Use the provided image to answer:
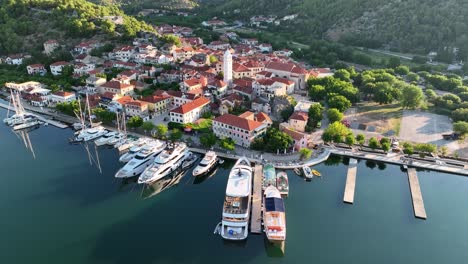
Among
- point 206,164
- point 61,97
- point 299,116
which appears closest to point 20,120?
point 61,97

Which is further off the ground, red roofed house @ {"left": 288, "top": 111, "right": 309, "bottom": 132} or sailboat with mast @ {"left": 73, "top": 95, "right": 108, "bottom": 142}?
red roofed house @ {"left": 288, "top": 111, "right": 309, "bottom": 132}

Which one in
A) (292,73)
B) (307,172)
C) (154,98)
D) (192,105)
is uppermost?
(292,73)

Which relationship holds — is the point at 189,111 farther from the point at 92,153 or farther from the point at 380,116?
the point at 380,116

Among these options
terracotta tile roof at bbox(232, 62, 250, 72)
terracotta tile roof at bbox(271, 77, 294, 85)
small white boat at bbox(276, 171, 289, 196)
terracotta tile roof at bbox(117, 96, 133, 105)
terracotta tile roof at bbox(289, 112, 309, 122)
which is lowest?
small white boat at bbox(276, 171, 289, 196)

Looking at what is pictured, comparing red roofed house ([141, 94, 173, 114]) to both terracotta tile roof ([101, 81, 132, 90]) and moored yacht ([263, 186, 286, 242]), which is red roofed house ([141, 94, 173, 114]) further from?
moored yacht ([263, 186, 286, 242])

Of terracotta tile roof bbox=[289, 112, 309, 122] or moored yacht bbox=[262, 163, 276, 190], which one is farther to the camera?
terracotta tile roof bbox=[289, 112, 309, 122]

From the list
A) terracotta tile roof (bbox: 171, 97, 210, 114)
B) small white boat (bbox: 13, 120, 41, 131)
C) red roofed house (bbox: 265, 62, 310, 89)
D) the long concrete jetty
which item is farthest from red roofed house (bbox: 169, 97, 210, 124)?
small white boat (bbox: 13, 120, 41, 131)

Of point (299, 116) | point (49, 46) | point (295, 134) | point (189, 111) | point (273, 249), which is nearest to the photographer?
point (273, 249)
